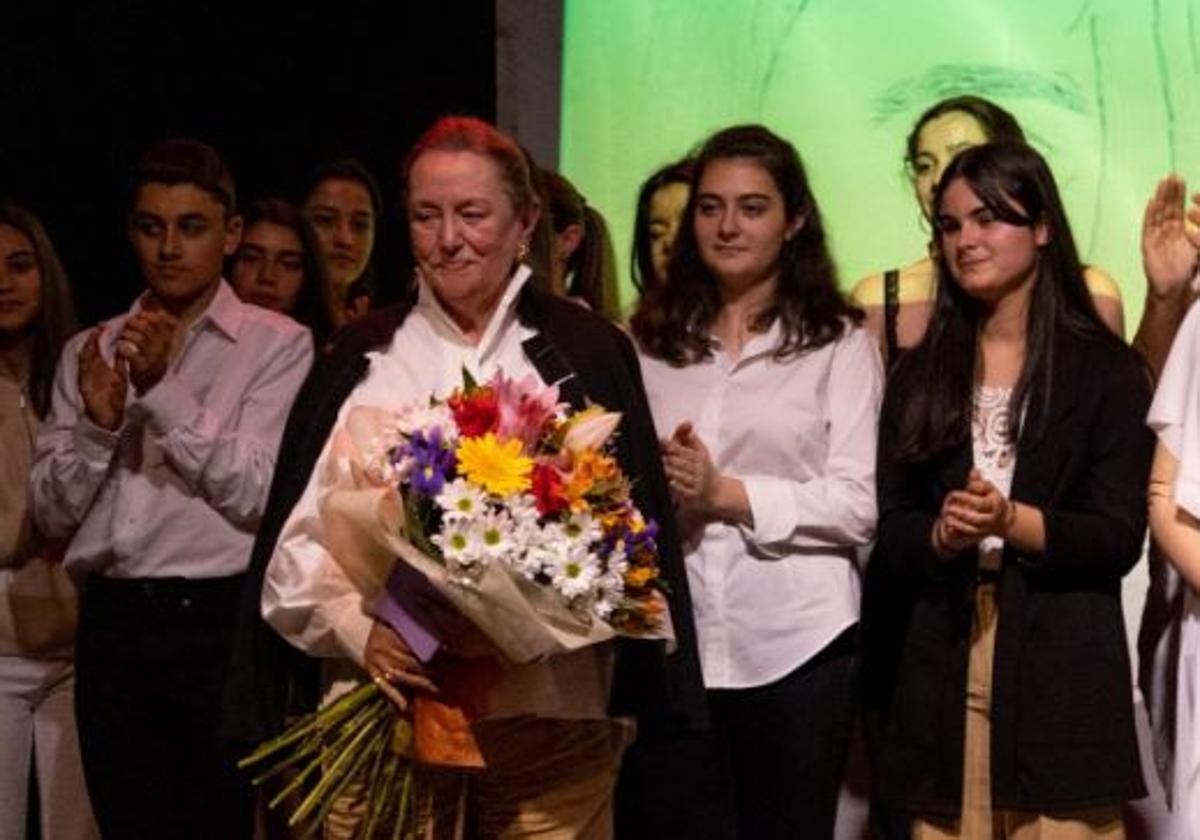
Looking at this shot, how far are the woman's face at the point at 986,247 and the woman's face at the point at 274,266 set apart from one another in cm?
157

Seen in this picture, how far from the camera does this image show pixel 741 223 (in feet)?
13.3

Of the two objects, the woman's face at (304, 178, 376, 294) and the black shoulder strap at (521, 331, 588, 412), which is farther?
the woman's face at (304, 178, 376, 294)

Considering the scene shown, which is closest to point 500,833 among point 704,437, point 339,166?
point 704,437

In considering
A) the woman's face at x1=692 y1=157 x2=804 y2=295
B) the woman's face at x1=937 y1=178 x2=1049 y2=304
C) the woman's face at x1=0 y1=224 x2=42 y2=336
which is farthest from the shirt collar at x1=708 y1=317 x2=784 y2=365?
the woman's face at x1=0 y1=224 x2=42 y2=336

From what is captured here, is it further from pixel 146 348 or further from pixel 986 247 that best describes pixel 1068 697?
pixel 146 348

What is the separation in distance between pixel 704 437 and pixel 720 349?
0.17 meters

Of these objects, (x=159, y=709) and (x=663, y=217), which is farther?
(x=663, y=217)

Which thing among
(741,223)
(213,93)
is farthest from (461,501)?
(213,93)

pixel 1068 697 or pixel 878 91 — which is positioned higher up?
pixel 878 91

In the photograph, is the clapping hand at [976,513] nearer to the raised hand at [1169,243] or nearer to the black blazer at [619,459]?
the black blazer at [619,459]

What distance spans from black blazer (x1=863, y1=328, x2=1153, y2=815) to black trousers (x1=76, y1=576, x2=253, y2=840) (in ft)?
4.10

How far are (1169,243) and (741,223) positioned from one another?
2.50 feet

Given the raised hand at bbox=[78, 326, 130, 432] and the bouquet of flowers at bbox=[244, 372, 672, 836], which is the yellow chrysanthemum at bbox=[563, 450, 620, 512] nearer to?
the bouquet of flowers at bbox=[244, 372, 672, 836]

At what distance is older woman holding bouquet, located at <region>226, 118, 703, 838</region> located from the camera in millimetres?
3203
